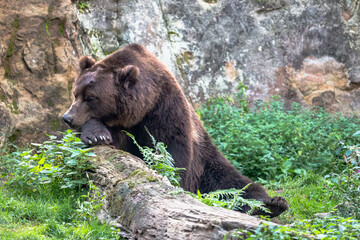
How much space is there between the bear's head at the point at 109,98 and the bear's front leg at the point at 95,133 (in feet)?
0.29

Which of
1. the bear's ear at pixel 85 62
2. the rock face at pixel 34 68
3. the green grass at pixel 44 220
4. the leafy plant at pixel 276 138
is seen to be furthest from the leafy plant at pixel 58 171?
the leafy plant at pixel 276 138

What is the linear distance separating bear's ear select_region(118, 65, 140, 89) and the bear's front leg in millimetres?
531

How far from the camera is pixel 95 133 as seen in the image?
504 cm

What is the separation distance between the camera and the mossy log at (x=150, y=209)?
2.76 m

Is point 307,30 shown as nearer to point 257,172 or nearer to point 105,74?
point 257,172

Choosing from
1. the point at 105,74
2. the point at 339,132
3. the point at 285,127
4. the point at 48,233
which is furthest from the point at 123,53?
the point at 339,132

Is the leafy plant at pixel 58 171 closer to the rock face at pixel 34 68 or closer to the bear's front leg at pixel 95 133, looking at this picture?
the bear's front leg at pixel 95 133

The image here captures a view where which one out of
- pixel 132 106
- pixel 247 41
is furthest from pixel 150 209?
pixel 247 41

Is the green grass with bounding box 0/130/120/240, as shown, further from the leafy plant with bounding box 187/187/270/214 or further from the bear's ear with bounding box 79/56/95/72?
the bear's ear with bounding box 79/56/95/72

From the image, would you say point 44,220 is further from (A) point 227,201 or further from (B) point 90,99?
(B) point 90,99

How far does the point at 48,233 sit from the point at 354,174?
293 cm

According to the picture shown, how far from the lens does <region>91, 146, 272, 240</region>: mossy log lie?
2758 mm

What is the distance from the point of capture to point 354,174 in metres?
4.60

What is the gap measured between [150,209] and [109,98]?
2.28 m
